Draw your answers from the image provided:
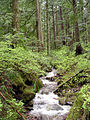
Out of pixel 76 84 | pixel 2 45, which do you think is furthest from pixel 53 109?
pixel 2 45

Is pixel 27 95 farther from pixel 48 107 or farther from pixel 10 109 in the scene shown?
pixel 10 109

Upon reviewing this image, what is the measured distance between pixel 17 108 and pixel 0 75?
1.45m

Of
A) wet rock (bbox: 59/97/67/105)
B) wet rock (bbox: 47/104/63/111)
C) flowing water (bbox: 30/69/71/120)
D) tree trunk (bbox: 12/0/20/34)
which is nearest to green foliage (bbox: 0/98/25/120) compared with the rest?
flowing water (bbox: 30/69/71/120)

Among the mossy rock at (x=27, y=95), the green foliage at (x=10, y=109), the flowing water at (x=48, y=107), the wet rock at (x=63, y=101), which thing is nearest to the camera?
the green foliage at (x=10, y=109)

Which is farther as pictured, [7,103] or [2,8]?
[2,8]

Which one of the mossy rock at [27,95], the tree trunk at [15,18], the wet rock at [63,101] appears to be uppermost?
the tree trunk at [15,18]

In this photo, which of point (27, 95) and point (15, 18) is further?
point (15, 18)

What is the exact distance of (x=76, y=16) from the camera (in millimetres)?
6887

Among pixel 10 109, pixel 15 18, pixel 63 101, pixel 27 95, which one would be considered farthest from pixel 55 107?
pixel 15 18

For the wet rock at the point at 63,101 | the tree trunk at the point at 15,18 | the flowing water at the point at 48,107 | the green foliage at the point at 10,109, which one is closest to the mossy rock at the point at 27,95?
the flowing water at the point at 48,107

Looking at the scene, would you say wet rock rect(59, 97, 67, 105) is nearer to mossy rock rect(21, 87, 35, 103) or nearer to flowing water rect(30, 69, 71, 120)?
flowing water rect(30, 69, 71, 120)

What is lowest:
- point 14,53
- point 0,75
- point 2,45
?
point 0,75

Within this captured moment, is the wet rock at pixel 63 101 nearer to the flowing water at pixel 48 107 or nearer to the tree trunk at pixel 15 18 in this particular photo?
the flowing water at pixel 48 107

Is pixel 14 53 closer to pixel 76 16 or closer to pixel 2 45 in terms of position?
pixel 2 45
